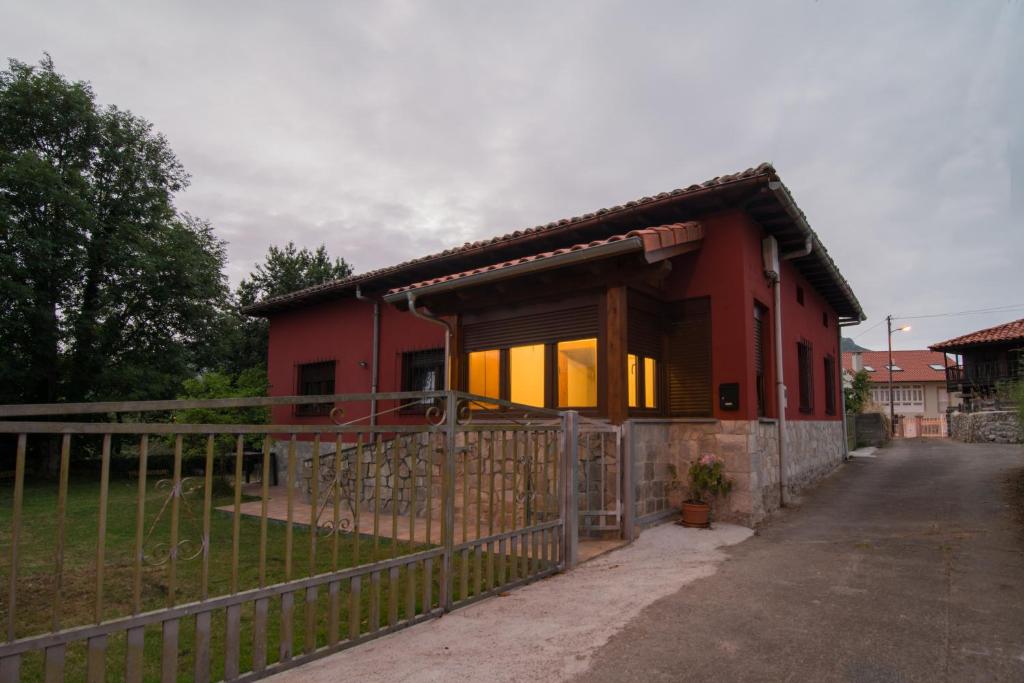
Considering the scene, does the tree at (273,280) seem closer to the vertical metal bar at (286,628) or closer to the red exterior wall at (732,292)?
the red exterior wall at (732,292)

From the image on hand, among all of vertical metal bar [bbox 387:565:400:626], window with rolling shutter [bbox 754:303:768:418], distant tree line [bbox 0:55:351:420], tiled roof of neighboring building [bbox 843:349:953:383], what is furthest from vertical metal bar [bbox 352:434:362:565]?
tiled roof of neighboring building [bbox 843:349:953:383]

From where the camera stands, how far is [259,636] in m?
2.78

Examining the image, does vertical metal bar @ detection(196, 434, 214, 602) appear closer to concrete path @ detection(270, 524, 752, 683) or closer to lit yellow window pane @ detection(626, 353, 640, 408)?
concrete path @ detection(270, 524, 752, 683)

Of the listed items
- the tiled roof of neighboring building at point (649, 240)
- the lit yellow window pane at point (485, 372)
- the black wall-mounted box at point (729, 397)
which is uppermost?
the tiled roof of neighboring building at point (649, 240)

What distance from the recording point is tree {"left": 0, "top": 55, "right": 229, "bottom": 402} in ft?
43.0

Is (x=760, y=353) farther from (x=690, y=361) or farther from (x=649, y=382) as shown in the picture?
(x=649, y=382)

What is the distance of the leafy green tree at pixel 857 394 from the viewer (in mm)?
19453

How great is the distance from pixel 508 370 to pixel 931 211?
16.0 meters

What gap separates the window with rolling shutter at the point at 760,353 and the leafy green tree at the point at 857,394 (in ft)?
43.2

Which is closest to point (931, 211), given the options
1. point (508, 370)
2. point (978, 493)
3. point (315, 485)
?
point (978, 493)

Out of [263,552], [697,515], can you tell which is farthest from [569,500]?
[263,552]

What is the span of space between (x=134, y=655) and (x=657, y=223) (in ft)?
23.7

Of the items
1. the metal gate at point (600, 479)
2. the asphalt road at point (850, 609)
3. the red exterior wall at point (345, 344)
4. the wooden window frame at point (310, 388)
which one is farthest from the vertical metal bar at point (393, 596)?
the wooden window frame at point (310, 388)

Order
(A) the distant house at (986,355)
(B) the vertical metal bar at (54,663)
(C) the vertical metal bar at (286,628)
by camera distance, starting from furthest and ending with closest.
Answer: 1. (A) the distant house at (986,355)
2. (C) the vertical metal bar at (286,628)
3. (B) the vertical metal bar at (54,663)
